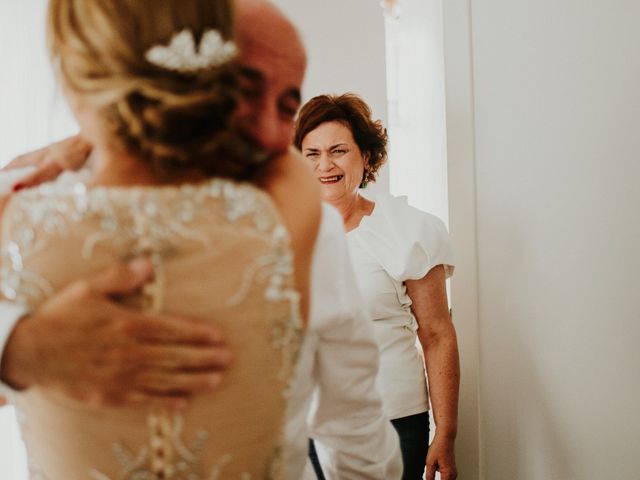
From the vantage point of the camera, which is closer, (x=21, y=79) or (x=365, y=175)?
(x=21, y=79)

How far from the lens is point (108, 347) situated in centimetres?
44

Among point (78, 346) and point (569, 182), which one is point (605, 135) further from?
point (78, 346)

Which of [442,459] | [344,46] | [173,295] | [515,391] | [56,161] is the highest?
[344,46]

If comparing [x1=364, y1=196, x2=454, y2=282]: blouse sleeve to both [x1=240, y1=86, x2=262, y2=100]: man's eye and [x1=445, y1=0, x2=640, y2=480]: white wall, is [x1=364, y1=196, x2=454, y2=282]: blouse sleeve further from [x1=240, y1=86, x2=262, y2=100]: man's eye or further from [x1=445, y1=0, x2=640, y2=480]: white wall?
[x1=240, y1=86, x2=262, y2=100]: man's eye

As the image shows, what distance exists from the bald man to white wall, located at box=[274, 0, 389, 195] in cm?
108

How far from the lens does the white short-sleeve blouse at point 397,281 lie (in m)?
1.11

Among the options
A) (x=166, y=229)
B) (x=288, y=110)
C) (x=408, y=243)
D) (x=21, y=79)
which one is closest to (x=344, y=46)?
(x=408, y=243)

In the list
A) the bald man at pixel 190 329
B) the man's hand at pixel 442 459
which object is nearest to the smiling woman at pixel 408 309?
the man's hand at pixel 442 459

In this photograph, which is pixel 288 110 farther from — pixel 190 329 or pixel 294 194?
pixel 190 329

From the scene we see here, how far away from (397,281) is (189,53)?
0.78 m

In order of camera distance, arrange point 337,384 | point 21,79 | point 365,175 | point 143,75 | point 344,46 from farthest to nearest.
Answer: point 344,46 → point 365,175 → point 21,79 → point 337,384 → point 143,75

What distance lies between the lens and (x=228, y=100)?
448 millimetres

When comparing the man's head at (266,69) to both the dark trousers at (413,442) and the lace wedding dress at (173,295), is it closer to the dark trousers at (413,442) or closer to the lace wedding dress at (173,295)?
the lace wedding dress at (173,295)

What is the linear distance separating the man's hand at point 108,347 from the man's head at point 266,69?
16 cm
